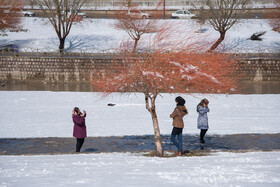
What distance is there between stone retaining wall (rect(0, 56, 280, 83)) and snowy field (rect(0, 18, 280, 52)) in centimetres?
247

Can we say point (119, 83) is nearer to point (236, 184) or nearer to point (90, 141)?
point (90, 141)

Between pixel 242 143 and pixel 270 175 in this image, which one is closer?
pixel 270 175

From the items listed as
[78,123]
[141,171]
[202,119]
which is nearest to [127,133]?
[202,119]

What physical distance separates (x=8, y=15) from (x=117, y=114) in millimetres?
29663

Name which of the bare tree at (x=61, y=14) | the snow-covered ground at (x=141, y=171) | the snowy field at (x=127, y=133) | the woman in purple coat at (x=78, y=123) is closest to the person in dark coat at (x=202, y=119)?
the snowy field at (x=127, y=133)

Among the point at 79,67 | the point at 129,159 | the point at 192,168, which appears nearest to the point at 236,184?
the point at 192,168

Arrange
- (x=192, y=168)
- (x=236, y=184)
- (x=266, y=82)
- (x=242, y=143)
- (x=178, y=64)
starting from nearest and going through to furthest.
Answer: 1. (x=236, y=184)
2. (x=192, y=168)
3. (x=178, y=64)
4. (x=242, y=143)
5. (x=266, y=82)

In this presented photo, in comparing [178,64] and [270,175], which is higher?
[178,64]

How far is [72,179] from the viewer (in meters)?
7.68

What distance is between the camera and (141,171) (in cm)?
838

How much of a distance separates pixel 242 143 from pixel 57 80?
2706cm

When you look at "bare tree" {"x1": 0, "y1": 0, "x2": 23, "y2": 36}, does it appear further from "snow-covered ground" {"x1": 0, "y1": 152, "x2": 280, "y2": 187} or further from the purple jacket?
"snow-covered ground" {"x1": 0, "y1": 152, "x2": 280, "y2": 187}

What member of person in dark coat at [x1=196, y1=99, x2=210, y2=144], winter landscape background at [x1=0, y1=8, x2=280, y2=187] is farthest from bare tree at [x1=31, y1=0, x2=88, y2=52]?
person in dark coat at [x1=196, y1=99, x2=210, y2=144]

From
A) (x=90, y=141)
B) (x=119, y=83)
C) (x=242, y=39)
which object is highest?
(x=242, y=39)
